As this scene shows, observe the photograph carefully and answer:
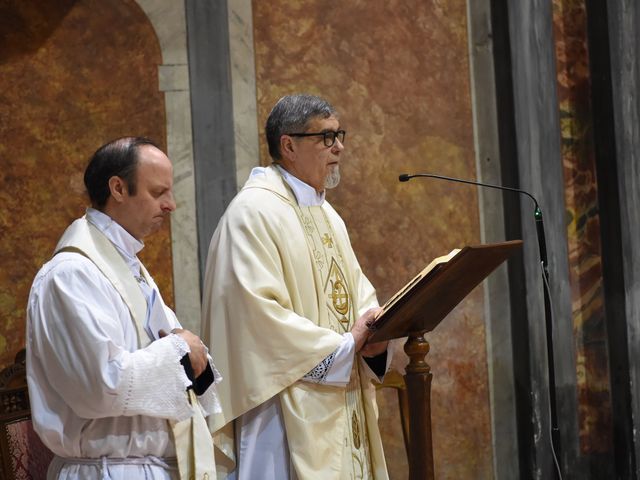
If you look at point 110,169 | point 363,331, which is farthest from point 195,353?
point 363,331

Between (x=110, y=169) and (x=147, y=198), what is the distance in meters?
0.14

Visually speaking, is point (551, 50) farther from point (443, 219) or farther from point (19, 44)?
point (19, 44)

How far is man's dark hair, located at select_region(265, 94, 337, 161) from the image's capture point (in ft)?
13.6

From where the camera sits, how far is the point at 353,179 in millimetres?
5844

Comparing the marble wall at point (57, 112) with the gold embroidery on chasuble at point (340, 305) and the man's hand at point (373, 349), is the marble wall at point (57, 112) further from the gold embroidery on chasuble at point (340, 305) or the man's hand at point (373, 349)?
the man's hand at point (373, 349)

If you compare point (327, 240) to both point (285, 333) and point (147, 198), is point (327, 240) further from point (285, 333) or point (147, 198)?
point (147, 198)

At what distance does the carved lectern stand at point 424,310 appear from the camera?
339cm

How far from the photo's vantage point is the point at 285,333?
380cm

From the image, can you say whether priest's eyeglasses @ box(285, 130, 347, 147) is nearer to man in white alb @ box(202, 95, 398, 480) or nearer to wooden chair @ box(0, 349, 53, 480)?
man in white alb @ box(202, 95, 398, 480)

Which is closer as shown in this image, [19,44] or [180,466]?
[180,466]

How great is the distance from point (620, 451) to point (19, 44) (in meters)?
4.10

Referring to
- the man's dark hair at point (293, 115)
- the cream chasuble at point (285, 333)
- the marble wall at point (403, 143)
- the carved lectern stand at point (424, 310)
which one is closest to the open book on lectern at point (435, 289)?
the carved lectern stand at point (424, 310)

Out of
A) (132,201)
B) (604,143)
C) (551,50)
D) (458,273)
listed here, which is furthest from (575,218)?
(132,201)

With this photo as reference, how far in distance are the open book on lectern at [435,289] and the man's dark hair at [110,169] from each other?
101 centimetres
